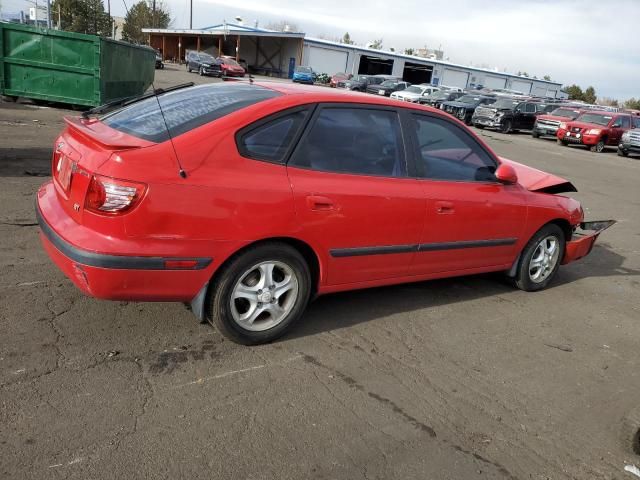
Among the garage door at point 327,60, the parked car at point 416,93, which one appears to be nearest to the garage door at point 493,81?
the garage door at point 327,60

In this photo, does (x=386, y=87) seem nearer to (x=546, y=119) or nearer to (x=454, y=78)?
(x=546, y=119)

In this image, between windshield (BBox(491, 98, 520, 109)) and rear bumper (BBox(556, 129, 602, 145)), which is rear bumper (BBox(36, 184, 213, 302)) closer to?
rear bumper (BBox(556, 129, 602, 145))

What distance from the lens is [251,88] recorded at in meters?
3.97

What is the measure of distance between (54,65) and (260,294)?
42.4 ft

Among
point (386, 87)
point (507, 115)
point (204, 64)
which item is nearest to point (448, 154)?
point (507, 115)

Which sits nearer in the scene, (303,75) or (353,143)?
(353,143)

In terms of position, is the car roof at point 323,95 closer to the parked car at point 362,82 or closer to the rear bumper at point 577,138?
the rear bumper at point 577,138

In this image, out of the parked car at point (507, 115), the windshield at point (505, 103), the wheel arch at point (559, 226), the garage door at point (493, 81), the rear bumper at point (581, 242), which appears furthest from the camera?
the garage door at point (493, 81)

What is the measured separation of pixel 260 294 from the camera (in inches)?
139

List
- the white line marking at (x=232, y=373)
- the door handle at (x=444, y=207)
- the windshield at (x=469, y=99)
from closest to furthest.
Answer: the white line marking at (x=232, y=373) → the door handle at (x=444, y=207) → the windshield at (x=469, y=99)

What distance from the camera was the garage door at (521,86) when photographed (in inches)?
3031

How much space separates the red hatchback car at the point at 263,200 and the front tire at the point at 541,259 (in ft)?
1.73

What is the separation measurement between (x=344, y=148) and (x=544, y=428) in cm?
212

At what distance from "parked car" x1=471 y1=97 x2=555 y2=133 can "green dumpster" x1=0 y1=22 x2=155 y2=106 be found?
752 inches
